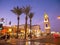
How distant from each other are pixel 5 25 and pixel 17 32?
2.78 feet

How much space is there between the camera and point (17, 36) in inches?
429

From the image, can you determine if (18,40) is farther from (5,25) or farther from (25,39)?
(5,25)

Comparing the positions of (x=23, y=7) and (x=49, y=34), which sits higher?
(x=23, y=7)

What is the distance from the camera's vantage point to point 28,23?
34.9 feet

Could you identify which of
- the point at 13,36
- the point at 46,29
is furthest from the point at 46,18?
the point at 13,36

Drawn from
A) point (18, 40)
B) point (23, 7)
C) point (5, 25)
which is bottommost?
point (18, 40)

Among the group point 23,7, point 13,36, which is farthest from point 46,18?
point 13,36

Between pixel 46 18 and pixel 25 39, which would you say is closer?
pixel 46 18

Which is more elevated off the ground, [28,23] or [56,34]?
[28,23]

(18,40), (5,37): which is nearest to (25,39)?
(18,40)

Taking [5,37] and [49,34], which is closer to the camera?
[49,34]

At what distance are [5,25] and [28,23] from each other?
148 cm

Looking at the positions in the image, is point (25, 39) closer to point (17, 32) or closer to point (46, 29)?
point (17, 32)

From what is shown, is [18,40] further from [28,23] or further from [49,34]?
[49,34]
